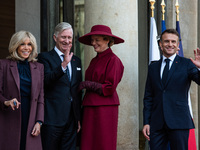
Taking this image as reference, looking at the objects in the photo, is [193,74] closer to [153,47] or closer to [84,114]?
[84,114]

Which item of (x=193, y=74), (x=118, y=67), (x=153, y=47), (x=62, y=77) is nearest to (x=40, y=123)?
(x=62, y=77)

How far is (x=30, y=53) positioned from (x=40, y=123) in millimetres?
753

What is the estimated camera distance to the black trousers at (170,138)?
464 centimetres

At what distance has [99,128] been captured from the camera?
4.91 m

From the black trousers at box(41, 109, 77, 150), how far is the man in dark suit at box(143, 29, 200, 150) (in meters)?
0.86

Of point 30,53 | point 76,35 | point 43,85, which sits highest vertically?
point 76,35

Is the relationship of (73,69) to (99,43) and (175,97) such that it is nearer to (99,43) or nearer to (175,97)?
(99,43)

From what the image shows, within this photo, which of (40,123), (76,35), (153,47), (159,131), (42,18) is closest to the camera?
(40,123)

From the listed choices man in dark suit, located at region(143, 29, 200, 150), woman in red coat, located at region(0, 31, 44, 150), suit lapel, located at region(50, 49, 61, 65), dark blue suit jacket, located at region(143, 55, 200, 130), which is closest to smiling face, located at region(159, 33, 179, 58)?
man in dark suit, located at region(143, 29, 200, 150)

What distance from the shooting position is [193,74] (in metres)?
4.71

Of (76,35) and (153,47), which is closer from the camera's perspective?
(153,47)

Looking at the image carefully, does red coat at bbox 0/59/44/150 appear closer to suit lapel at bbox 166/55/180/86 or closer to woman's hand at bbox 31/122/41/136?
woman's hand at bbox 31/122/41/136

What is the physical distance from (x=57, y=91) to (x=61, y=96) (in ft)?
0.23

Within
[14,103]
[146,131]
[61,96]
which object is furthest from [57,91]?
[146,131]
